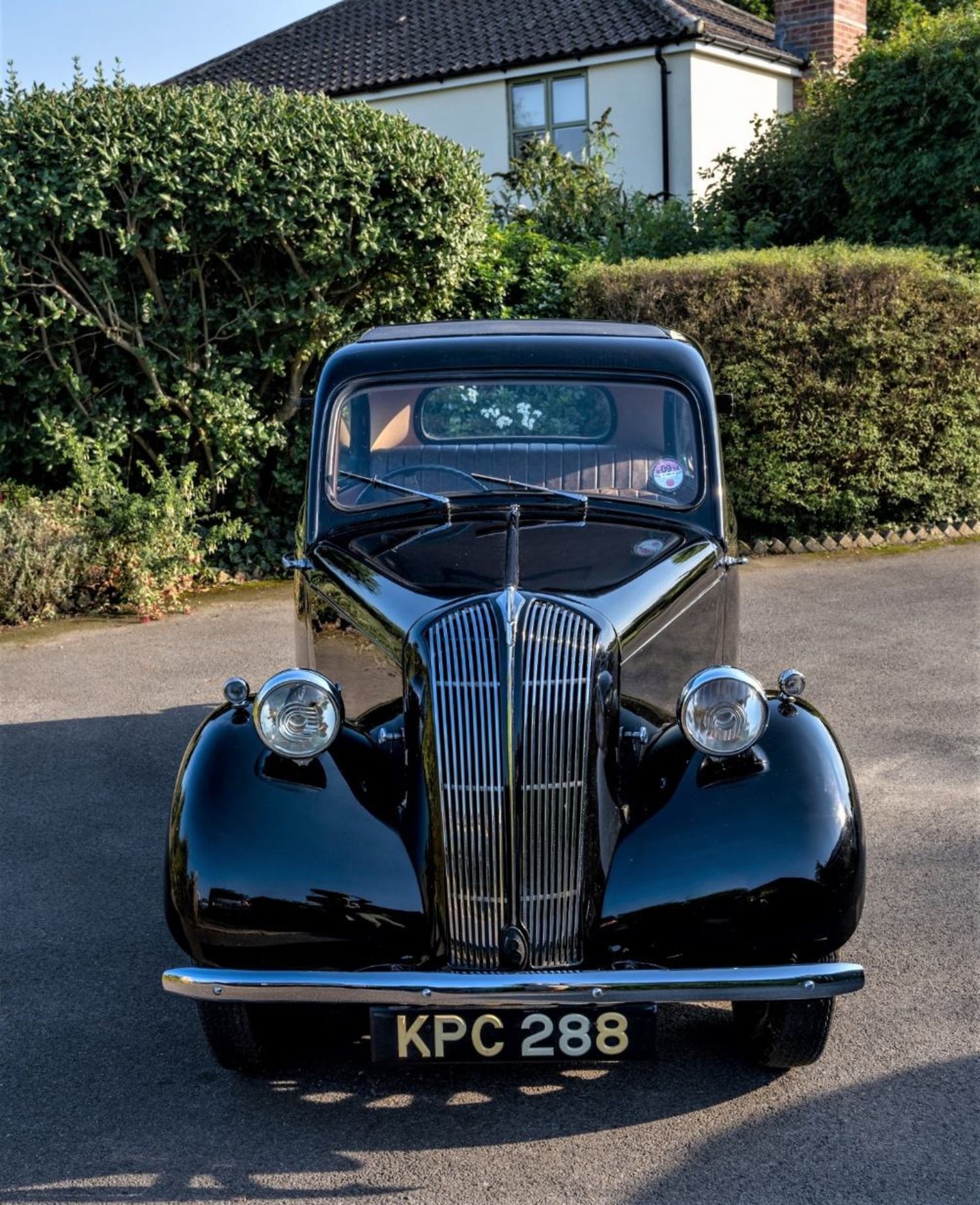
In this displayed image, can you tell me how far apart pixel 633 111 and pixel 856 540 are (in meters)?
11.8

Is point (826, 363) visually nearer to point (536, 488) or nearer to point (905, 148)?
point (905, 148)

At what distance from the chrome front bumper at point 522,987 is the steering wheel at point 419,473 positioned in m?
1.89

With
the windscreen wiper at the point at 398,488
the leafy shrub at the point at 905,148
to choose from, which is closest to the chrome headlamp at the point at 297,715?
the windscreen wiper at the point at 398,488

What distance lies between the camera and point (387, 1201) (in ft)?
9.53

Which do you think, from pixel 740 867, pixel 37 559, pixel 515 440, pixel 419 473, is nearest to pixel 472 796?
pixel 740 867

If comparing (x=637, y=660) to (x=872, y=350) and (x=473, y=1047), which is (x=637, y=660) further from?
(x=872, y=350)

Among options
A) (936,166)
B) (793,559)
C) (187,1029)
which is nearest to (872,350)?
(793,559)

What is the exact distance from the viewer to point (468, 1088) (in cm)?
337

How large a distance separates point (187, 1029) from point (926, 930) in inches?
90.9

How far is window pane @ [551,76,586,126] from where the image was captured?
20.4 metres

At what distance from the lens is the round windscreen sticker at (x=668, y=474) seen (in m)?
4.45

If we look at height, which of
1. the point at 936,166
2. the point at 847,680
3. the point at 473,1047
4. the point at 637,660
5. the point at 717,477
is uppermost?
the point at 936,166

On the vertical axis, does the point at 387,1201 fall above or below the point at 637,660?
below

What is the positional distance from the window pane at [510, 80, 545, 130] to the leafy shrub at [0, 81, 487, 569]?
11.6m
